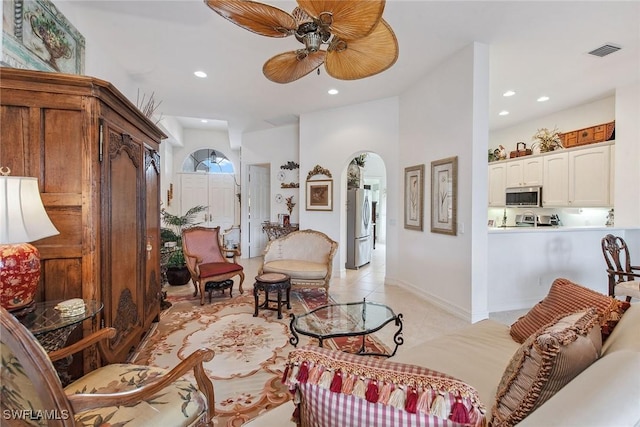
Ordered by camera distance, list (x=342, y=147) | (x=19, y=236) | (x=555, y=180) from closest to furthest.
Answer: (x=19, y=236) < (x=555, y=180) < (x=342, y=147)

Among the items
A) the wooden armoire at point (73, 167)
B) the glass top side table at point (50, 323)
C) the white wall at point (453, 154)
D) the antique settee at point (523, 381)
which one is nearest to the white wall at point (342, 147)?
the white wall at point (453, 154)

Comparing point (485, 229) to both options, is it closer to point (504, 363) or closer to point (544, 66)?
point (504, 363)

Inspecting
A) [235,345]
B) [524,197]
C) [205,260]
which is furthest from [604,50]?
[205,260]

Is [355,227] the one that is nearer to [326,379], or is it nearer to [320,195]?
Result: [320,195]

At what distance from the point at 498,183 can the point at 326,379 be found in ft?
23.0

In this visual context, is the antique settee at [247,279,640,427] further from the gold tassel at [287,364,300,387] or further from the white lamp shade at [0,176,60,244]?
the white lamp shade at [0,176,60,244]

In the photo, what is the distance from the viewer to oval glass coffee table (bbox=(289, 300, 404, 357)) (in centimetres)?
221

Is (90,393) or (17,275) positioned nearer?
(90,393)

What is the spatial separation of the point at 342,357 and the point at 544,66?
15.6 feet

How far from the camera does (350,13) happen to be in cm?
169

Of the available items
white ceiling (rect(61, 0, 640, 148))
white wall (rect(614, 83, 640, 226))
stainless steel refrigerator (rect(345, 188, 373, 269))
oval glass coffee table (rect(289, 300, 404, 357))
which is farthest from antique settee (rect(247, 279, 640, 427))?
stainless steel refrigerator (rect(345, 188, 373, 269))

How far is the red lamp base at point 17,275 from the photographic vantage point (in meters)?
1.44

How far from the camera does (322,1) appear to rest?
1675 millimetres

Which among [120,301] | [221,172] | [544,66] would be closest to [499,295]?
[544,66]
